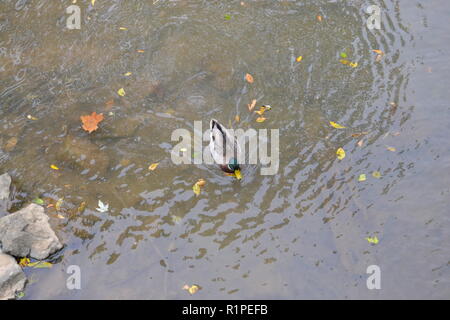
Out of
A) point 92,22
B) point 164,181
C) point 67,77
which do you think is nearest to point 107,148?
point 164,181

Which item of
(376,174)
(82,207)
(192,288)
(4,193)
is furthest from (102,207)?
(376,174)

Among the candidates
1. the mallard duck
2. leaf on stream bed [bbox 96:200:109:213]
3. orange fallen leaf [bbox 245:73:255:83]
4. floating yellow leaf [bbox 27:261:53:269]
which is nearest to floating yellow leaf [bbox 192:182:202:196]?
the mallard duck

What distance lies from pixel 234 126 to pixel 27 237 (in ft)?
11.4

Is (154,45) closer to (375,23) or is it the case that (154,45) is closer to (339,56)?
(339,56)

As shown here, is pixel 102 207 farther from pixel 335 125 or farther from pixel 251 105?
pixel 335 125

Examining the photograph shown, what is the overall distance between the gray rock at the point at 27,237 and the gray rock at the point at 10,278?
191 mm

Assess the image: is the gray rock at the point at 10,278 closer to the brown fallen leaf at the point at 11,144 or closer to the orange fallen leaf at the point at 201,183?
the brown fallen leaf at the point at 11,144

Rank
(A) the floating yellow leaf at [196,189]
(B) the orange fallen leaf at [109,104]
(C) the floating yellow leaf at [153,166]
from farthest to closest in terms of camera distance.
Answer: (B) the orange fallen leaf at [109,104]
(C) the floating yellow leaf at [153,166]
(A) the floating yellow leaf at [196,189]

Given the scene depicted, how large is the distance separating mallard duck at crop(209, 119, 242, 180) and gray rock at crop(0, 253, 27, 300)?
3069 millimetres

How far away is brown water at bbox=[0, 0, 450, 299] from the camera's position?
20.1ft

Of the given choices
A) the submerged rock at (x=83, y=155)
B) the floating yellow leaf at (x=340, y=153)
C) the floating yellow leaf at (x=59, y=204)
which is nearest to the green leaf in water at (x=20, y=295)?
the floating yellow leaf at (x=59, y=204)

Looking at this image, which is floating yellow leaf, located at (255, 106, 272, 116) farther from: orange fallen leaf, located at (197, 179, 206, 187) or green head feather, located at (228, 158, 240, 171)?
orange fallen leaf, located at (197, 179, 206, 187)

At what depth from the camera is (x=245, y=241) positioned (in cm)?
634

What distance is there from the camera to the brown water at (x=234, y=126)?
612cm
